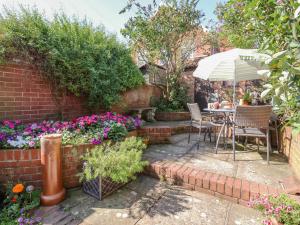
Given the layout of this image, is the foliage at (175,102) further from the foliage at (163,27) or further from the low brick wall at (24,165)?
the low brick wall at (24,165)

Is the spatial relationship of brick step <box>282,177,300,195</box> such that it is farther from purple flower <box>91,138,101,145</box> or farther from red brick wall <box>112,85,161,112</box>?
red brick wall <box>112,85,161,112</box>

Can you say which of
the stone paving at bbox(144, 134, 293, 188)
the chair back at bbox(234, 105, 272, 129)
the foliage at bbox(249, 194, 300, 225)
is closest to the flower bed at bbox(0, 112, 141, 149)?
the stone paving at bbox(144, 134, 293, 188)

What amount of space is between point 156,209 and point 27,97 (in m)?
2.99

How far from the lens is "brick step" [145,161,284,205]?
1.91 m

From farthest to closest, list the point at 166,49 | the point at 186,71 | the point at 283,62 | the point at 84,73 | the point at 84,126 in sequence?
1. the point at 186,71
2. the point at 166,49
3. the point at 84,73
4. the point at 84,126
5. the point at 283,62

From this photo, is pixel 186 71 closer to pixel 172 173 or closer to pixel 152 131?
pixel 152 131

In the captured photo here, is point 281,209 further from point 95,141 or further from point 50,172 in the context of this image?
point 50,172

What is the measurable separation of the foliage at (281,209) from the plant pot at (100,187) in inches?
66.0

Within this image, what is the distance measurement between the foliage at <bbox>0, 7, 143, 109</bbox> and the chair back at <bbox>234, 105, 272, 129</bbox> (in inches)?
109

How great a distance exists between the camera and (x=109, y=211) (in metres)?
1.89

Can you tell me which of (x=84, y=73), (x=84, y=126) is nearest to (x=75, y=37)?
(x=84, y=73)

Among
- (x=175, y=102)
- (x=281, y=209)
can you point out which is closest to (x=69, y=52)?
(x=281, y=209)

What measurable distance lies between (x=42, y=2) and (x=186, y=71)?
22.1ft

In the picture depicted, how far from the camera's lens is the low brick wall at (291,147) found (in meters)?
2.29
